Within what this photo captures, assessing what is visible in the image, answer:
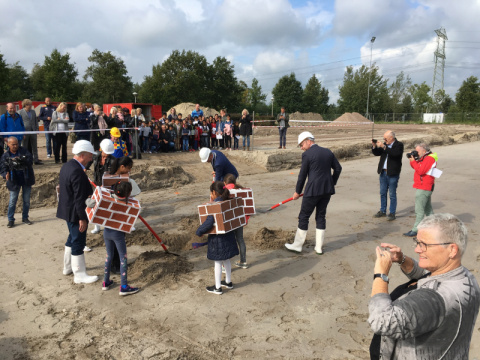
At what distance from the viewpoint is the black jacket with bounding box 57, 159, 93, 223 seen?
4969 millimetres

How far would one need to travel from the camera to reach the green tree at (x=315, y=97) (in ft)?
221

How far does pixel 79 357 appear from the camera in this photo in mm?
3635

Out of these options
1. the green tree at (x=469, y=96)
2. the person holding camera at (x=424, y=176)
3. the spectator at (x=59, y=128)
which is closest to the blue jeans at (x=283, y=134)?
the spectator at (x=59, y=128)

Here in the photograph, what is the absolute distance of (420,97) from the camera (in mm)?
69938

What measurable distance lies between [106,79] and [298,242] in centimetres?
4512

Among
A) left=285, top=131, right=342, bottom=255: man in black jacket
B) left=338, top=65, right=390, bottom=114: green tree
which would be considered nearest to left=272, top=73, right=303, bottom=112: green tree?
left=338, top=65, right=390, bottom=114: green tree

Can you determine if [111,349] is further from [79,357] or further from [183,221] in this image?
[183,221]

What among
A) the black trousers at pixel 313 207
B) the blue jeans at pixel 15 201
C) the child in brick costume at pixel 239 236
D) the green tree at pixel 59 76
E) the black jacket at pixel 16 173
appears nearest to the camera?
the child in brick costume at pixel 239 236

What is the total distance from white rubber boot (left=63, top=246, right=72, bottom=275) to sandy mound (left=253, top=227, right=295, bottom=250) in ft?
10.1

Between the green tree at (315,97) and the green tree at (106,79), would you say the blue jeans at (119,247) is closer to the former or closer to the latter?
the green tree at (106,79)

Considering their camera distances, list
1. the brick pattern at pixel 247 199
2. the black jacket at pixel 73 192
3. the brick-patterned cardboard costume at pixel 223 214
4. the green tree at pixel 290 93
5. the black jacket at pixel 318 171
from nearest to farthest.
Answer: the brick-patterned cardboard costume at pixel 223 214 → the black jacket at pixel 73 192 → the brick pattern at pixel 247 199 → the black jacket at pixel 318 171 → the green tree at pixel 290 93

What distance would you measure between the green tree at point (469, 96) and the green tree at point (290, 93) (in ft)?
79.9

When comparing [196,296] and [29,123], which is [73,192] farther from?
[29,123]

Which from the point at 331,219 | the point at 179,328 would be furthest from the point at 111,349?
the point at 331,219
